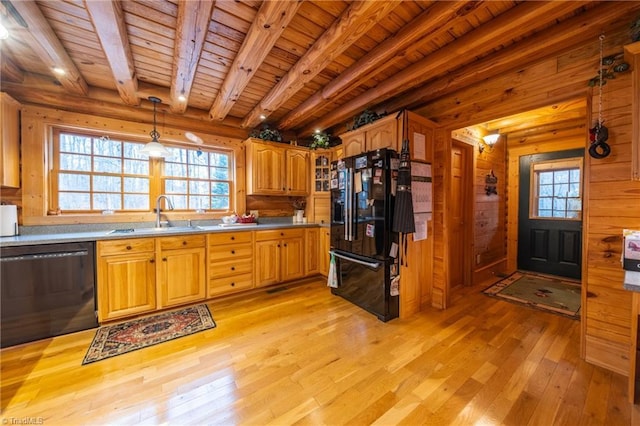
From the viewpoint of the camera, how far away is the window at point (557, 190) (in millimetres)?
3777

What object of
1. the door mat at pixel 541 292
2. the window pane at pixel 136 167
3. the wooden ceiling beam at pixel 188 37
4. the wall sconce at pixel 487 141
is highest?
the wooden ceiling beam at pixel 188 37

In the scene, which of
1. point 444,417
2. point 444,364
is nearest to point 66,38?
point 444,417

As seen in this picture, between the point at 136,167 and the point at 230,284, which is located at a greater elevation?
the point at 136,167

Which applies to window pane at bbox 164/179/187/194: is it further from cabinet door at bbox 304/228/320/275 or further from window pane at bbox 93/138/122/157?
cabinet door at bbox 304/228/320/275

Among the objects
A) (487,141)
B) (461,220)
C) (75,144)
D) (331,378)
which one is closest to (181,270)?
(75,144)

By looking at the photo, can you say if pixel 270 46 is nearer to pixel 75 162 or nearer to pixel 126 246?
pixel 126 246

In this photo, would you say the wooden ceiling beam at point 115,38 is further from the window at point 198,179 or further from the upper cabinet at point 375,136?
the upper cabinet at point 375,136

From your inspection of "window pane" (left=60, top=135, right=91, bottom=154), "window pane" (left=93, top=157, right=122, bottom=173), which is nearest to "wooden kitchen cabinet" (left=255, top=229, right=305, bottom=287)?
"window pane" (left=93, top=157, right=122, bottom=173)

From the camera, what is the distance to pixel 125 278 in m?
2.51

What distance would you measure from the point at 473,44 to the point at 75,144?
4.21m

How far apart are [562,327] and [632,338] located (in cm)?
102

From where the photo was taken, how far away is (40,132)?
2590mm

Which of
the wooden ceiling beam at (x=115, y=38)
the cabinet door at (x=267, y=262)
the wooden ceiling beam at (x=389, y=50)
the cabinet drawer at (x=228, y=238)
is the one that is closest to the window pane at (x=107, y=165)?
the wooden ceiling beam at (x=115, y=38)

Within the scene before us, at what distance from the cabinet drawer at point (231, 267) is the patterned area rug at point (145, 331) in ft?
1.47
